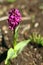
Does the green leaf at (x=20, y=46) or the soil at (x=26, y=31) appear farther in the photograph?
the soil at (x=26, y=31)

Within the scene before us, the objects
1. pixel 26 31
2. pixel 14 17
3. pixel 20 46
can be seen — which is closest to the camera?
pixel 14 17

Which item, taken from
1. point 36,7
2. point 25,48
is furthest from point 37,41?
point 36,7

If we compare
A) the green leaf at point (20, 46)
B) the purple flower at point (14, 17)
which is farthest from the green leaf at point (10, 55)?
the purple flower at point (14, 17)

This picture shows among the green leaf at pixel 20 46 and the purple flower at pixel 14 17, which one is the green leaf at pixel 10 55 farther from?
the purple flower at pixel 14 17

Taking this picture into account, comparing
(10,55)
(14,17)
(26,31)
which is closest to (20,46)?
(10,55)

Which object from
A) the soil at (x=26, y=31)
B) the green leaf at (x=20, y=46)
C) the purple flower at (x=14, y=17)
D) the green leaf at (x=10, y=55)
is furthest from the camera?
the soil at (x=26, y=31)

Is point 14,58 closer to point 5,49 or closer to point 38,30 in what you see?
Result: point 5,49

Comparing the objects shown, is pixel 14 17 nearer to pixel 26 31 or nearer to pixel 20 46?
pixel 20 46

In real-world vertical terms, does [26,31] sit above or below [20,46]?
below
